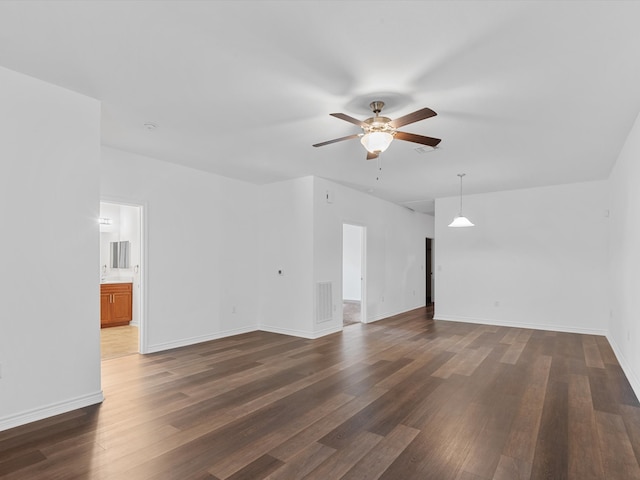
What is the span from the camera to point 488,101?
10.2 feet

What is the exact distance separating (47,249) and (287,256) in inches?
145

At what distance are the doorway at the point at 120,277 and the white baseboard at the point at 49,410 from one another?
98.1 inches

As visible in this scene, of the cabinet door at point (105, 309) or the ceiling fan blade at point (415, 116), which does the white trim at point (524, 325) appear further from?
the cabinet door at point (105, 309)

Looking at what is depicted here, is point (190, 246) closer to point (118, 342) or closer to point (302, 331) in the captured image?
point (118, 342)

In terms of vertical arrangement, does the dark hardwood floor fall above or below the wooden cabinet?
below

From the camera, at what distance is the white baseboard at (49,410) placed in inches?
105

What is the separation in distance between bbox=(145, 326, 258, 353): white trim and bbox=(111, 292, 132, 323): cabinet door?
7.82ft

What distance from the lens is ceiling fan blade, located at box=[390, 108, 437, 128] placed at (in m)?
2.67

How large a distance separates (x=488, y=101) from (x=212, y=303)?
182 inches

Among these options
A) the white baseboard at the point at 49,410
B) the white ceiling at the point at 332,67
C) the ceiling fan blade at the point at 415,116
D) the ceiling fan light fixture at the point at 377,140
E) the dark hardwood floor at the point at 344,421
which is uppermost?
the white ceiling at the point at 332,67

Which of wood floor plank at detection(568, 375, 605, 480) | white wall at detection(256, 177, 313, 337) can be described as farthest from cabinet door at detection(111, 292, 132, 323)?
wood floor plank at detection(568, 375, 605, 480)

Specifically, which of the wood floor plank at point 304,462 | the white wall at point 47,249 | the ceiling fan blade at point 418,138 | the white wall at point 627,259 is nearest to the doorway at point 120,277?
the white wall at point 47,249

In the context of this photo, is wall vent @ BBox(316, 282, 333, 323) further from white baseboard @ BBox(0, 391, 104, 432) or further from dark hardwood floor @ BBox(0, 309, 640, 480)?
white baseboard @ BBox(0, 391, 104, 432)

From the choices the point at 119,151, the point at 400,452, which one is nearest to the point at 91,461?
the point at 400,452
